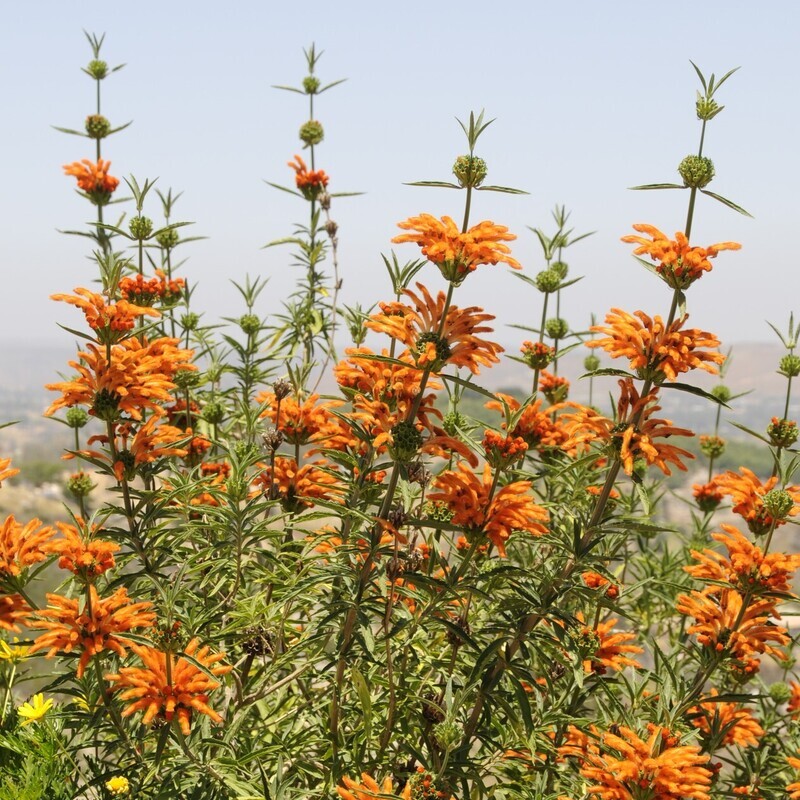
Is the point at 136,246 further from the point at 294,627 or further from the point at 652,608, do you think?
the point at 652,608

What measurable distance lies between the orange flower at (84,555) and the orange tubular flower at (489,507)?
4.00ft

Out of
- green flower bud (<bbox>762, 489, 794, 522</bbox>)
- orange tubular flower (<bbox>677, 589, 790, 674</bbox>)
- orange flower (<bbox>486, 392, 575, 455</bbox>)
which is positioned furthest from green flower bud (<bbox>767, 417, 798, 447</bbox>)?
orange flower (<bbox>486, 392, 575, 455</bbox>)

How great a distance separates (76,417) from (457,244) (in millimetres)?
3294

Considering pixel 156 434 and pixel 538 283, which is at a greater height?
pixel 538 283

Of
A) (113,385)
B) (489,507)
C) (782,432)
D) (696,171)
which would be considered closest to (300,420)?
(113,385)

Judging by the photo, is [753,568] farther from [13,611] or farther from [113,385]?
[13,611]

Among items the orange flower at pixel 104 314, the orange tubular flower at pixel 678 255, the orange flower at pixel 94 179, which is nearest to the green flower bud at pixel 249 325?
the orange flower at pixel 94 179

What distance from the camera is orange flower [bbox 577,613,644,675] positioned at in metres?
3.73

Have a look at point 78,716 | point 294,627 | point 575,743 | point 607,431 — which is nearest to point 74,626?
point 78,716

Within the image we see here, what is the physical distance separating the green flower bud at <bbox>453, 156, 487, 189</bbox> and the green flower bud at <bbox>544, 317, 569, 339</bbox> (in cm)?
262

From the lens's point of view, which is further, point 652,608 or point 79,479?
point 652,608

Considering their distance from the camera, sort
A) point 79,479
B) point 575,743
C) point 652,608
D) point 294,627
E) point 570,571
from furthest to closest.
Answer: point 652,608
point 79,479
point 294,627
point 575,743
point 570,571

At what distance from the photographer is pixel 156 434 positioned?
336 centimetres

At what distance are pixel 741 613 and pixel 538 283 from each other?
8.06ft
